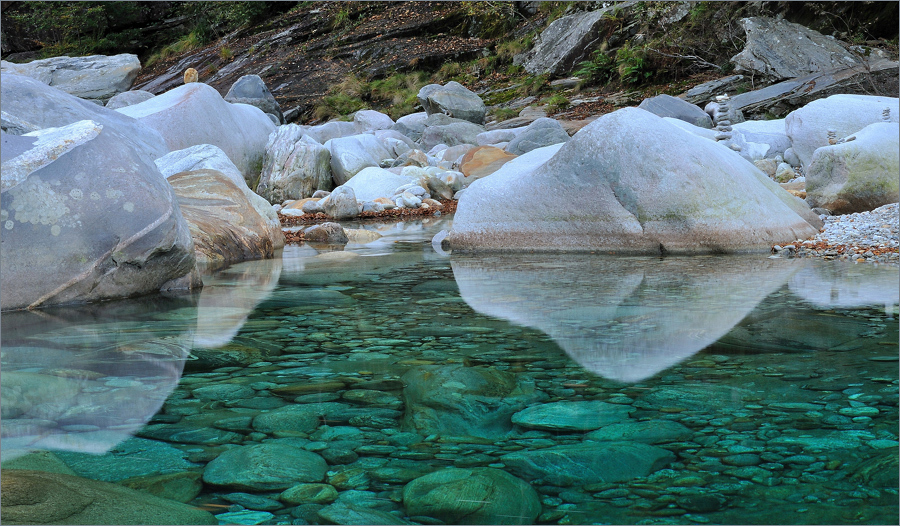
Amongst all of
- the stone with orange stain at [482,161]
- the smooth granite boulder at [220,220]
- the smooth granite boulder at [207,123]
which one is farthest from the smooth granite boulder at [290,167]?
the smooth granite boulder at [220,220]

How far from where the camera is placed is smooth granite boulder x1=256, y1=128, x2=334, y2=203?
1066 cm

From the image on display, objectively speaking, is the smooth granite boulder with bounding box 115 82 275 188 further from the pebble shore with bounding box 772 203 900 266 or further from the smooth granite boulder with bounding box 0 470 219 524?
the smooth granite boulder with bounding box 0 470 219 524

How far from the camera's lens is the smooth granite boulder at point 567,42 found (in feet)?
60.6

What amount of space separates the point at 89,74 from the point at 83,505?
2303 cm

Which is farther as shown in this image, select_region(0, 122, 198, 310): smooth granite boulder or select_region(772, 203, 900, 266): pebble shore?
select_region(772, 203, 900, 266): pebble shore

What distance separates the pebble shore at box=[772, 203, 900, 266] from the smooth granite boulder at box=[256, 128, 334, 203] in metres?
7.52

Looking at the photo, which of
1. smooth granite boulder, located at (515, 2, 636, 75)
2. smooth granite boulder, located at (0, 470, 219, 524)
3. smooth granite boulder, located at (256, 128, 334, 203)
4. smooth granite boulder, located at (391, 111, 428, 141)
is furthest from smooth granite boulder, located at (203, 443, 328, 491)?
smooth granite boulder, located at (515, 2, 636, 75)

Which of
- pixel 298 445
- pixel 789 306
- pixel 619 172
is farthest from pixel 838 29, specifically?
pixel 298 445

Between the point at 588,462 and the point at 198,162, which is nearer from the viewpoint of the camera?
the point at 588,462

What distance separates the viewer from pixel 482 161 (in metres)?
11.8

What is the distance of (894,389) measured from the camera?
1.99 m

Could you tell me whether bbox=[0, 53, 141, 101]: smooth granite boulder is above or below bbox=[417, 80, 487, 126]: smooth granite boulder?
above

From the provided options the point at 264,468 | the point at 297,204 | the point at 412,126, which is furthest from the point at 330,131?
the point at 264,468

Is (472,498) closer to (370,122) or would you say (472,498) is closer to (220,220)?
(220,220)
